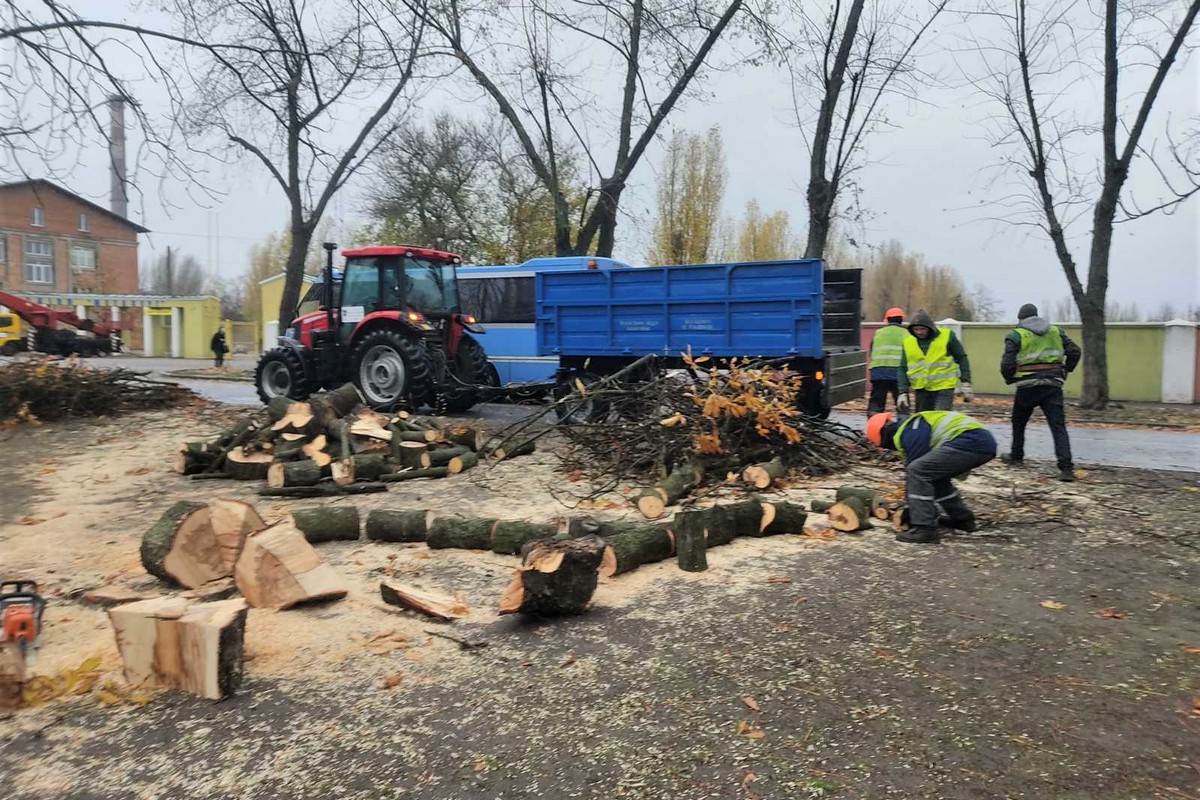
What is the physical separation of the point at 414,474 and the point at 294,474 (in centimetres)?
111

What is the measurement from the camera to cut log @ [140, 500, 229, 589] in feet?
15.6

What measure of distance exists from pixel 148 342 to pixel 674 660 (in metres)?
44.0

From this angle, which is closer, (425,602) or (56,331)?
(425,602)

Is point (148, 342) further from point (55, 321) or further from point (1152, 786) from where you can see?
point (1152, 786)

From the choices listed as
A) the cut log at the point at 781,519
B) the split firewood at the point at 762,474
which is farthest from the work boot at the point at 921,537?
the split firewood at the point at 762,474

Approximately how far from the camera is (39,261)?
56.2 meters

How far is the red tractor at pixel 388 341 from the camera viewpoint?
11711 millimetres

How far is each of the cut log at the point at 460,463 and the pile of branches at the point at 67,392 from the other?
21.4 feet

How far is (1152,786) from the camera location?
269cm

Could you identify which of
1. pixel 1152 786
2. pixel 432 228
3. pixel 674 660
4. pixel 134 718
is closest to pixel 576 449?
pixel 674 660

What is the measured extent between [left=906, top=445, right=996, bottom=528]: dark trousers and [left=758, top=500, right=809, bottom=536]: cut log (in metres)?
0.74

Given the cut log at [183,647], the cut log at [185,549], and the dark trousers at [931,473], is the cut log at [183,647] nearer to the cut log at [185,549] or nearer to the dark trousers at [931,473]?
the cut log at [185,549]

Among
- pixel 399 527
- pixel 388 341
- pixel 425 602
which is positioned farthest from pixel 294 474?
pixel 388 341

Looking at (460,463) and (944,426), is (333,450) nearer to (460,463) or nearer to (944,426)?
(460,463)
